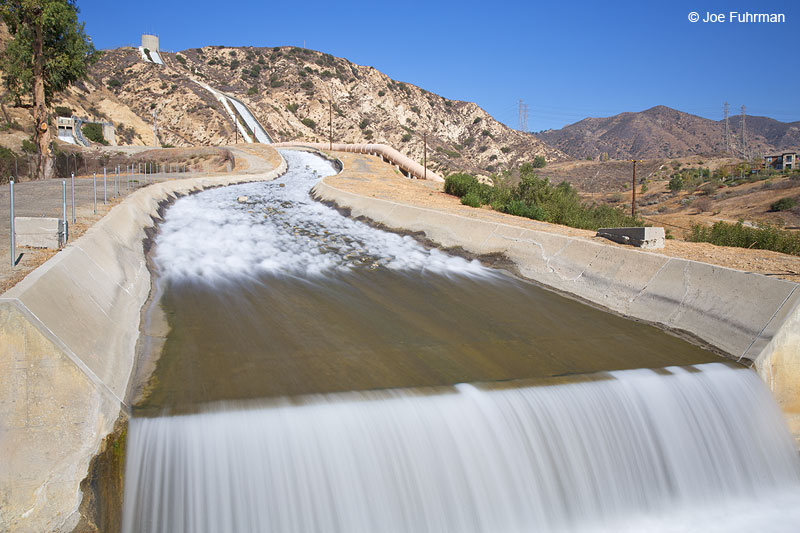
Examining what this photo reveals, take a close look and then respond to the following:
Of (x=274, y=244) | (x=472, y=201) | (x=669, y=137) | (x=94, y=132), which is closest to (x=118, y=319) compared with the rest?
(x=274, y=244)

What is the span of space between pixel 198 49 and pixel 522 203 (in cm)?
13285

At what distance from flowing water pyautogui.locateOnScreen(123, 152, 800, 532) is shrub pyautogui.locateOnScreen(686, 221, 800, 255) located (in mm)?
6704

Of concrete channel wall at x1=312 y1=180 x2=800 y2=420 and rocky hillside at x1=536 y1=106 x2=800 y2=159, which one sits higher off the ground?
rocky hillside at x1=536 y1=106 x2=800 y2=159

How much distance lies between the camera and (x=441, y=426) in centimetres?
746

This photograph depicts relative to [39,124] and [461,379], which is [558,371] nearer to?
[461,379]

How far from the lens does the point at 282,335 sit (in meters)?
9.77

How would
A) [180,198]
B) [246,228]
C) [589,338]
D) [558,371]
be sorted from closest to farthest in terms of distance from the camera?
[558,371], [589,338], [246,228], [180,198]

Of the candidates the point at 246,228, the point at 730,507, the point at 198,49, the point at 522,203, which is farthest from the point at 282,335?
the point at 198,49

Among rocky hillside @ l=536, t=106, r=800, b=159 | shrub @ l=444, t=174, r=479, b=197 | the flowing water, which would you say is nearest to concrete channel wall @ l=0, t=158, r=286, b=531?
the flowing water

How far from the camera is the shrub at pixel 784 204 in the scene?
121ft

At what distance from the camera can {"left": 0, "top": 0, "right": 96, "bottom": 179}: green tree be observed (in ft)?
94.7

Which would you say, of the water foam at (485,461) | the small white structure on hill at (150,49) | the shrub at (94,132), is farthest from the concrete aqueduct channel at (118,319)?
the small white structure on hill at (150,49)

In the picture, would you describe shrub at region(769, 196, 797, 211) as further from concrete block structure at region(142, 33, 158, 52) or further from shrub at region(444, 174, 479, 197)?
concrete block structure at region(142, 33, 158, 52)

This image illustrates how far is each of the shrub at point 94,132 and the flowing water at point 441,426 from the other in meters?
59.6
